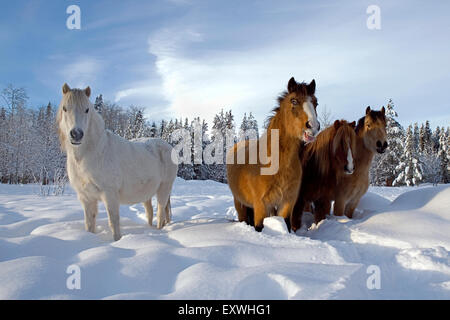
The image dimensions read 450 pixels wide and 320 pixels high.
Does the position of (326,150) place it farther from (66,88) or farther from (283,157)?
(66,88)

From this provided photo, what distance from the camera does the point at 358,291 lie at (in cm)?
176

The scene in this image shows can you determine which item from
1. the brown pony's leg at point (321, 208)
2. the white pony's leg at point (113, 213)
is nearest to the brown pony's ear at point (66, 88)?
the white pony's leg at point (113, 213)

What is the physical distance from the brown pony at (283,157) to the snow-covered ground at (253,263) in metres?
0.40

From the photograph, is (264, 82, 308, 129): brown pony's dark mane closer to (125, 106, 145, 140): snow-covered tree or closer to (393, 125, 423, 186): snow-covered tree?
(125, 106, 145, 140): snow-covered tree

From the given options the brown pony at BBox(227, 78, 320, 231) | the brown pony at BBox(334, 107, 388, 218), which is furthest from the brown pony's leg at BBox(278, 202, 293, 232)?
the brown pony at BBox(334, 107, 388, 218)

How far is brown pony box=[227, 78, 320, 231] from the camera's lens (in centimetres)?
344

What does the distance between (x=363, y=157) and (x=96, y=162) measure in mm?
4173

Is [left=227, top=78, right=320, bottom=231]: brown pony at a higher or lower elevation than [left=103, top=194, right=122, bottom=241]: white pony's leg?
higher

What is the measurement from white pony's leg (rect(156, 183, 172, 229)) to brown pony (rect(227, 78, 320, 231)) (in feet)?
6.75

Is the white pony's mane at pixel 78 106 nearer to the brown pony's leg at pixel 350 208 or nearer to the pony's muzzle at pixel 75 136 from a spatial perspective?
the pony's muzzle at pixel 75 136

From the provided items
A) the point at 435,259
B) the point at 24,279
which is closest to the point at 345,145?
the point at 435,259

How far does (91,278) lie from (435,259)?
2.76 metres

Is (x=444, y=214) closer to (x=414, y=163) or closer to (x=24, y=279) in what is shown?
(x=24, y=279)

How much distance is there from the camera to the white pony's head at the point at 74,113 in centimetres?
338
